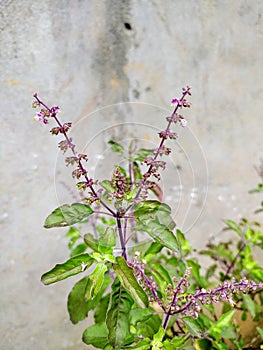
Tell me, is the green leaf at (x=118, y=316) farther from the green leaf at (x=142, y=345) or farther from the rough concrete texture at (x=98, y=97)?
the rough concrete texture at (x=98, y=97)

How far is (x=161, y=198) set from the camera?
93 centimetres

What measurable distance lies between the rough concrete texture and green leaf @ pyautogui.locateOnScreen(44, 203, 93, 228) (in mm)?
193

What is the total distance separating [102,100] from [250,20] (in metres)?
0.39

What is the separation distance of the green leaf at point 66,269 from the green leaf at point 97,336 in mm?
178

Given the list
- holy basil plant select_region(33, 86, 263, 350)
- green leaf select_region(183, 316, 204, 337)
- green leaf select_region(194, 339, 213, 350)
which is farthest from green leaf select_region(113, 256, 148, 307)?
green leaf select_region(194, 339, 213, 350)

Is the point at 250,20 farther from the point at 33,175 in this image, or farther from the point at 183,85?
the point at 33,175

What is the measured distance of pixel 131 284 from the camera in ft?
2.24

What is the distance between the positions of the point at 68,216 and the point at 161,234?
13cm

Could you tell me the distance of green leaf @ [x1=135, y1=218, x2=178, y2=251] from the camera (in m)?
0.71

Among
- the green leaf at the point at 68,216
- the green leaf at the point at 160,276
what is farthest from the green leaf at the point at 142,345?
the green leaf at the point at 68,216

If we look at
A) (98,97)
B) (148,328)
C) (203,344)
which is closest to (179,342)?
(148,328)

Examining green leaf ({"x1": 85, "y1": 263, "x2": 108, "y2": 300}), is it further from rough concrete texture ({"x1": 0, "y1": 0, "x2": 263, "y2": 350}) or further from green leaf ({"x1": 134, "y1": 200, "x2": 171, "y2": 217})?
rough concrete texture ({"x1": 0, "y1": 0, "x2": 263, "y2": 350})

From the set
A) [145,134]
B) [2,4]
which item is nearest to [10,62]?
[2,4]

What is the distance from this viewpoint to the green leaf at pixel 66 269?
694mm
